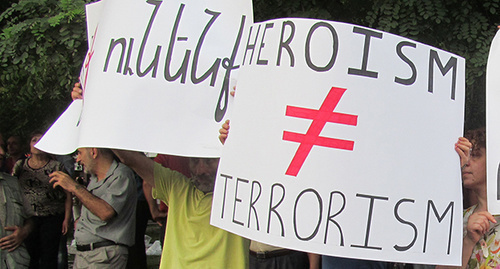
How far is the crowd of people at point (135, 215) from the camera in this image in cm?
305

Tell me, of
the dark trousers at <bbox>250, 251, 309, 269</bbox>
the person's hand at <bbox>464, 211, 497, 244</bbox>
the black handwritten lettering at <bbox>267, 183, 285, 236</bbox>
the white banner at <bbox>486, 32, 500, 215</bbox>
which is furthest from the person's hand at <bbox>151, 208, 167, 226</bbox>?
the white banner at <bbox>486, 32, 500, 215</bbox>

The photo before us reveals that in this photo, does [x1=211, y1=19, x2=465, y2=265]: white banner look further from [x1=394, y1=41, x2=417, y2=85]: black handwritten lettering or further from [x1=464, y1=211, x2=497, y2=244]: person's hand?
[x1=464, y1=211, x2=497, y2=244]: person's hand

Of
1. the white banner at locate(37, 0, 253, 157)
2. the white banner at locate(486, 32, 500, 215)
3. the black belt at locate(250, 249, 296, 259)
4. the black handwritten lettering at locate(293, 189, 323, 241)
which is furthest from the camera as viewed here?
the black belt at locate(250, 249, 296, 259)

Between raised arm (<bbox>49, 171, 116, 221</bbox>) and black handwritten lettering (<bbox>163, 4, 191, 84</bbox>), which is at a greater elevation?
black handwritten lettering (<bbox>163, 4, 191, 84</bbox>)

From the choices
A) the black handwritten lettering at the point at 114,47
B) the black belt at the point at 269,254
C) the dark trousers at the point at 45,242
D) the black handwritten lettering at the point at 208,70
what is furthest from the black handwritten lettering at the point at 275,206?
the dark trousers at the point at 45,242

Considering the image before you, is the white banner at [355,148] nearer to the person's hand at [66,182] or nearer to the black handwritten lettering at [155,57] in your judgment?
the black handwritten lettering at [155,57]

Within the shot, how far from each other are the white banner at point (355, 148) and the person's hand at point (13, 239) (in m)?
3.61

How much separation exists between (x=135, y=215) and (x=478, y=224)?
9.79ft

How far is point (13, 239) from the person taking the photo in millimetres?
5570

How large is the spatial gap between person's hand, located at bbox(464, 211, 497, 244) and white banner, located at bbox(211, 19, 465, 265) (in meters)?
0.48

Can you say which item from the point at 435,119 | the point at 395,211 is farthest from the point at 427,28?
the point at 395,211

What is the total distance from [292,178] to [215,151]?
0.67m

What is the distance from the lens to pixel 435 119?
2.46m

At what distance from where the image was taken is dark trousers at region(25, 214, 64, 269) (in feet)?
21.1
